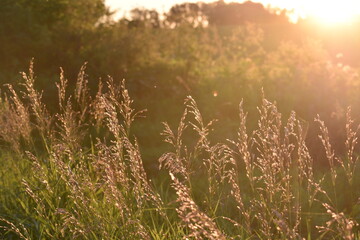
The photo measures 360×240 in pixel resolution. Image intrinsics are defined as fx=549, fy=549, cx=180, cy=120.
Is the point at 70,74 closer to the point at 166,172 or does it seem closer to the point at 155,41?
the point at 155,41

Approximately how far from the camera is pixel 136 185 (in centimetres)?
290

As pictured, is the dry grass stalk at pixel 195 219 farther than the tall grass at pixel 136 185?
No

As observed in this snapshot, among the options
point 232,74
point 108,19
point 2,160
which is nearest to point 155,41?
point 108,19

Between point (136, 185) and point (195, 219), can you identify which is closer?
point (195, 219)

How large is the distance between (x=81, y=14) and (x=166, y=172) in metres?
8.28

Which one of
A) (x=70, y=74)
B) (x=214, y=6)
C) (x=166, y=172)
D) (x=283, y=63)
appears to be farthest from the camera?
(x=214, y=6)

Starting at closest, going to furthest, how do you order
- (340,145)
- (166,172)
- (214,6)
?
(166,172)
(340,145)
(214,6)

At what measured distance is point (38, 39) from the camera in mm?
14094

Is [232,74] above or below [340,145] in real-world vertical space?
above

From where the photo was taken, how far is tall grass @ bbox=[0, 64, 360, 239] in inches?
108

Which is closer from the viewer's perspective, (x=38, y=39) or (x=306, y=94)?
(x=306, y=94)

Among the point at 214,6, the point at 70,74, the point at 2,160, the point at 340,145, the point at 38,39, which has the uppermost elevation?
the point at 214,6

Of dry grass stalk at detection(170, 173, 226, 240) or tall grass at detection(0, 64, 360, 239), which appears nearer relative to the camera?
dry grass stalk at detection(170, 173, 226, 240)

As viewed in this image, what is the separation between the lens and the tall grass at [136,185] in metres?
2.74
